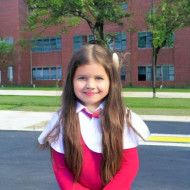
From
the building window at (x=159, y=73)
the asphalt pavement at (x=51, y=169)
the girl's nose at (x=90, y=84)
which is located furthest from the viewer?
the building window at (x=159, y=73)

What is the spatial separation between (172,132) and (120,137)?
21.4 feet

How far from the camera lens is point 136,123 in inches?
73.8

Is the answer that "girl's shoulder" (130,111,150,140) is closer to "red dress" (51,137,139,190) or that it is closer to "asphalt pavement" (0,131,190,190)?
"red dress" (51,137,139,190)

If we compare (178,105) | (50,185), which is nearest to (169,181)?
(50,185)

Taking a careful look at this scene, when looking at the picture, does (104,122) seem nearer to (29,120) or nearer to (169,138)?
(169,138)

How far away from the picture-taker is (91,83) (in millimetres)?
1784

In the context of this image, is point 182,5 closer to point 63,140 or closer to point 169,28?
point 169,28

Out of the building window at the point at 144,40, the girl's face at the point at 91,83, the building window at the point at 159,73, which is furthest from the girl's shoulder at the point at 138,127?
the building window at the point at 144,40

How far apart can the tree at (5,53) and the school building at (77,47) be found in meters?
0.67

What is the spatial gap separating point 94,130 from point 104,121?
87 millimetres

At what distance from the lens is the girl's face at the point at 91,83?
5.91 feet

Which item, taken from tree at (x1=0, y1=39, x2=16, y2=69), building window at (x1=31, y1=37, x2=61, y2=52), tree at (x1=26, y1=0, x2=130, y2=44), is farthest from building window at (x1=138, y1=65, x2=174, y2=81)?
tree at (x1=0, y1=39, x2=16, y2=69)

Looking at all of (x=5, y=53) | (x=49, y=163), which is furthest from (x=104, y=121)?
(x=5, y=53)

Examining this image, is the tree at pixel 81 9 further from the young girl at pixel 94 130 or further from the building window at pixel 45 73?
the building window at pixel 45 73
